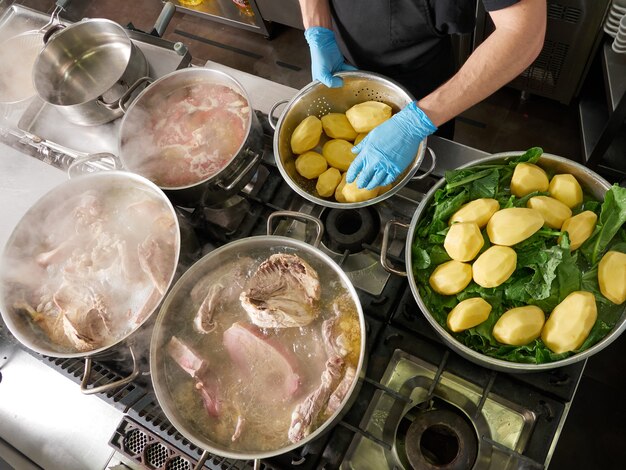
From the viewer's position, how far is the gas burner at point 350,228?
1804 millimetres

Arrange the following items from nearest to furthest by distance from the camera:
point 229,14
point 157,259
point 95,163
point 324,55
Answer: point 157,259 < point 324,55 < point 95,163 < point 229,14

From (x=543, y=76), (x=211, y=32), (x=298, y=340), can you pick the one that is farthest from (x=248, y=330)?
(x=211, y=32)

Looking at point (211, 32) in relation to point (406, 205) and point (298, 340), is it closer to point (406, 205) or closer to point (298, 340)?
point (406, 205)

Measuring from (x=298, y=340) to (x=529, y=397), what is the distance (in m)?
0.79

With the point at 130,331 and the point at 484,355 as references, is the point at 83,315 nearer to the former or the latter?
the point at 130,331

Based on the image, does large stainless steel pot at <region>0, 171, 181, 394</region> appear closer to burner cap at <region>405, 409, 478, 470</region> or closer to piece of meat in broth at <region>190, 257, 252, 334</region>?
piece of meat in broth at <region>190, 257, 252, 334</region>

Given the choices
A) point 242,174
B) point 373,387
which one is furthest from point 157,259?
point 373,387

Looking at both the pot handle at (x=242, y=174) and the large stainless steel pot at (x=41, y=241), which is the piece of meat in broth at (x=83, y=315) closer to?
the large stainless steel pot at (x=41, y=241)

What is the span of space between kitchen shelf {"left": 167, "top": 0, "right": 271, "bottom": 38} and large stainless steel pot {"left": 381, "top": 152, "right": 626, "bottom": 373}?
3.16 metres

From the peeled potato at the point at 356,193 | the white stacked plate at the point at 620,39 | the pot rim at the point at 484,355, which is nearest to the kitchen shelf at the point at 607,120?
the white stacked plate at the point at 620,39

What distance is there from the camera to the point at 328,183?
1.92 m

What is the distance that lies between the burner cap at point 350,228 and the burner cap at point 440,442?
25.8 inches

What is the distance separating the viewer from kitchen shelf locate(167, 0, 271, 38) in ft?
13.8

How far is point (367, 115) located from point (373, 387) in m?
1.07
